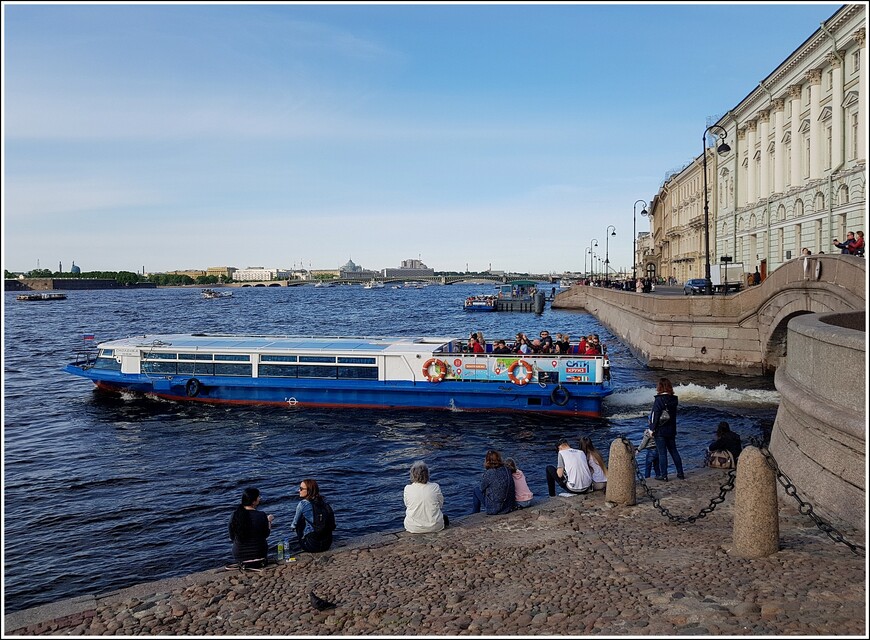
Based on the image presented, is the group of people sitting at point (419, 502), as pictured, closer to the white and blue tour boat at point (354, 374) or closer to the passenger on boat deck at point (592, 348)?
the white and blue tour boat at point (354, 374)

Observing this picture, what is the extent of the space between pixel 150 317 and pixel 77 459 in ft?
255

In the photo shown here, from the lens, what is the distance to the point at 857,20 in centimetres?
3322

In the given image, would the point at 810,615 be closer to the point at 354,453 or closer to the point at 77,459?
the point at 354,453

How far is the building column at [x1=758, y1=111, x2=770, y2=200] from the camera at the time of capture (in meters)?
47.5

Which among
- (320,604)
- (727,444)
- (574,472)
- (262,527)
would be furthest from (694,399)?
(320,604)

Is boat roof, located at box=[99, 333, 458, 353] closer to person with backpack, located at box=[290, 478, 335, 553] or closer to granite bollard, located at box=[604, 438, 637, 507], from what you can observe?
granite bollard, located at box=[604, 438, 637, 507]

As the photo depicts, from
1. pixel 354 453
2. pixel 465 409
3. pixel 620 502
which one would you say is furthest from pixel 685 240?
pixel 620 502

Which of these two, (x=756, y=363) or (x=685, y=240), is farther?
(x=685, y=240)

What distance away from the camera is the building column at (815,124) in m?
38.0

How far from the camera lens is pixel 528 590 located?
27.7 feet

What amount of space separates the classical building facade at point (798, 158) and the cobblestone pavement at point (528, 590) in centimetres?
1813

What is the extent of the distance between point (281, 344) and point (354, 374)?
3.68m

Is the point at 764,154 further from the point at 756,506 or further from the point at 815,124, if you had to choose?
the point at 756,506

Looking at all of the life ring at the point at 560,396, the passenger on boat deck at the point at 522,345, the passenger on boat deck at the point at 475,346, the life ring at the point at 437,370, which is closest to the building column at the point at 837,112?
Answer: the passenger on boat deck at the point at 522,345
